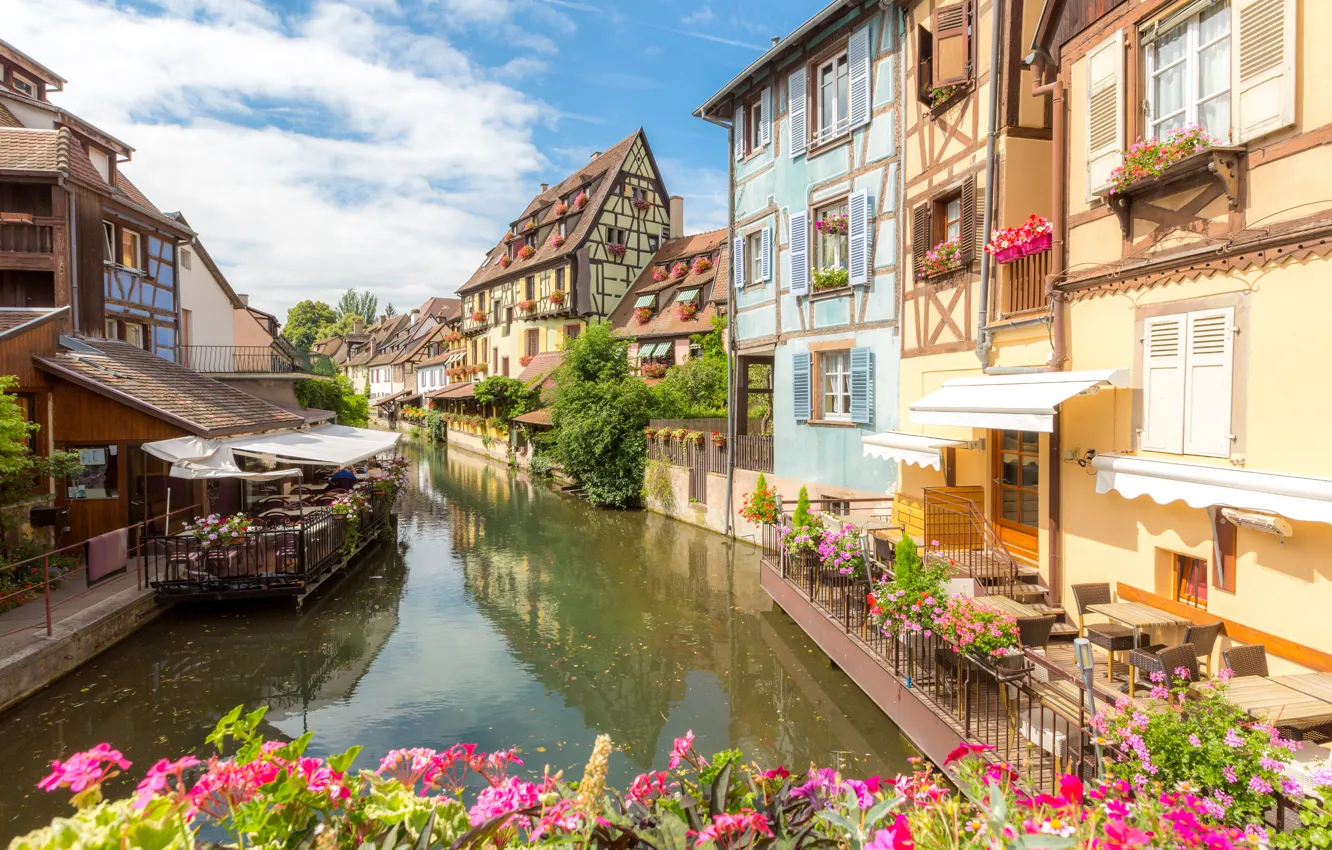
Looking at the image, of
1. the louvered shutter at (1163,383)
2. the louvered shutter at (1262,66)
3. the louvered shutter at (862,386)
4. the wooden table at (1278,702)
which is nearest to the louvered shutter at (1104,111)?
the louvered shutter at (1262,66)

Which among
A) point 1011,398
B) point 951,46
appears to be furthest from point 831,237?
point 1011,398

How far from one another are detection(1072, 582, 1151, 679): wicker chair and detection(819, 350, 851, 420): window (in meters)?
6.59

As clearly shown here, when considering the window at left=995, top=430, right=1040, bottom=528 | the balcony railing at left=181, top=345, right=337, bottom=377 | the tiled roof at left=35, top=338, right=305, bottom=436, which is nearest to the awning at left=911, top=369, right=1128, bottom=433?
the window at left=995, top=430, right=1040, bottom=528

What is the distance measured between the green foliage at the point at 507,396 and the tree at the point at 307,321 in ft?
239

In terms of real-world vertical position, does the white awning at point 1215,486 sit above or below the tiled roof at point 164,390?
below

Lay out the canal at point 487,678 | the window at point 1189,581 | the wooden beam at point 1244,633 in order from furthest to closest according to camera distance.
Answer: the canal at point 487,678 < the window at point 1189,581 < the wooden beam at point 1244,633

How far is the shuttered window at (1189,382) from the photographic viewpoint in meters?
6.13

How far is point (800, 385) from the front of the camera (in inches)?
584

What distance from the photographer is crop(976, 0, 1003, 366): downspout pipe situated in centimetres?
916

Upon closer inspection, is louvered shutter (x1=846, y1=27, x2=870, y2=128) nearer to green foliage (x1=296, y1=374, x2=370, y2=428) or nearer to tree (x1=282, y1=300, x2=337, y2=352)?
green foliage (x1=296, y1=374, x2=370, y2=428)

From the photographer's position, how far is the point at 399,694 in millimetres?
8750

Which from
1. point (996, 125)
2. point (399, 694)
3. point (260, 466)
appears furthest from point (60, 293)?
point (996, 125)

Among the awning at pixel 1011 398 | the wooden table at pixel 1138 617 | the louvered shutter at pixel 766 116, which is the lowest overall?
the wooden table at pixel 1138 617

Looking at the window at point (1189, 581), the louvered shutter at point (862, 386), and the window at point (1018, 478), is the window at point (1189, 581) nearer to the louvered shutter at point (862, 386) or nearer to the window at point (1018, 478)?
the window at point (1018, 478)
